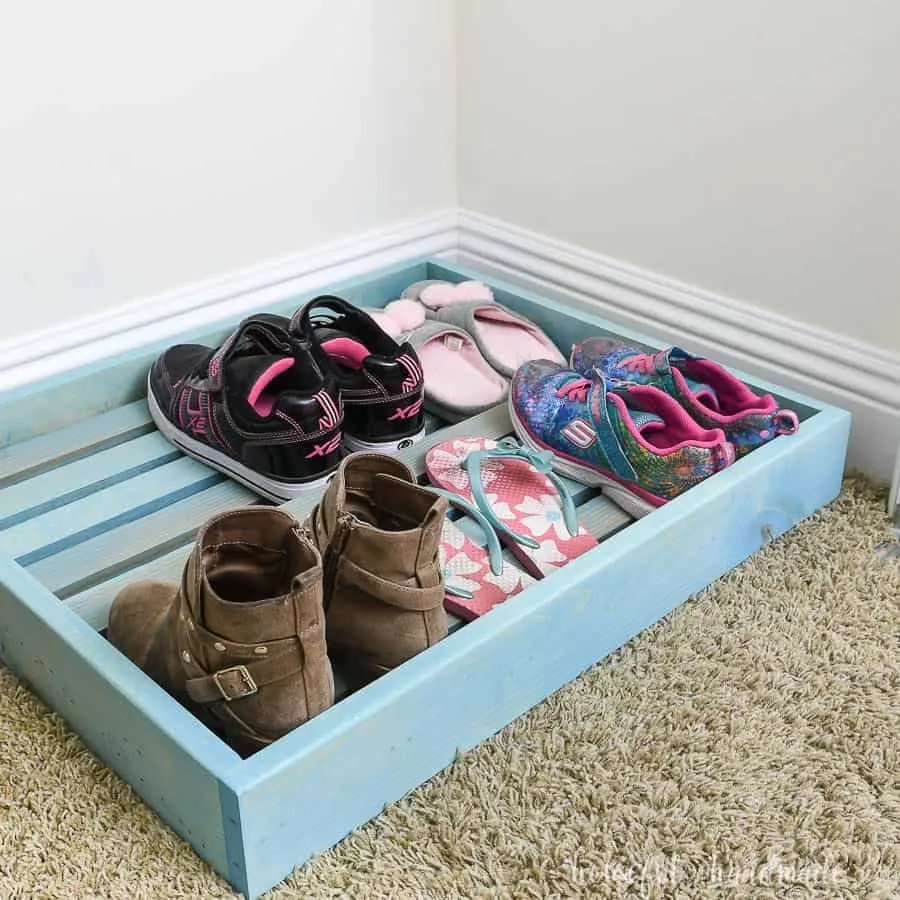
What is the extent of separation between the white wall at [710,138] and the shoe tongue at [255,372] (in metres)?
0.65

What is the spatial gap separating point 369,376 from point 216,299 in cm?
42

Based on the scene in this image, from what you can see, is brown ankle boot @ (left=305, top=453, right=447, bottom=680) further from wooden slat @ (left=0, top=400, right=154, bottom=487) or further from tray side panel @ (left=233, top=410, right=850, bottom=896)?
wooden slat @ (left=0, top=400, right=154, bottom=487)

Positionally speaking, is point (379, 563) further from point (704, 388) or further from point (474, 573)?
point (704, 388)

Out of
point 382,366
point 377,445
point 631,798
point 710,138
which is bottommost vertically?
point 631,798

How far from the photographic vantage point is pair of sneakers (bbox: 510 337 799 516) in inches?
54.3

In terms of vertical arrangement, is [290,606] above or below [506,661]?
above

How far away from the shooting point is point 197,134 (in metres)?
1.66

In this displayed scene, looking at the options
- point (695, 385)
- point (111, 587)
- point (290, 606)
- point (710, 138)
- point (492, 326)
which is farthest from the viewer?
point (492, 326)

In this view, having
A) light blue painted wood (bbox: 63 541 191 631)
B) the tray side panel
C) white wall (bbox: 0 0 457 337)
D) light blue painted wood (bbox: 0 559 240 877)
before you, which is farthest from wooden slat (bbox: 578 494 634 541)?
white wall (bbox: 0 0 457 337)

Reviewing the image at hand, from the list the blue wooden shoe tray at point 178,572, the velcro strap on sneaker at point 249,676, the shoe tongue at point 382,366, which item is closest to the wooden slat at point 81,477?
the blue wooden shoe tray at point 178,572

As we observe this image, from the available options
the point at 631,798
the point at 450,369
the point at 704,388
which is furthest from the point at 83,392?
the point at 631,798

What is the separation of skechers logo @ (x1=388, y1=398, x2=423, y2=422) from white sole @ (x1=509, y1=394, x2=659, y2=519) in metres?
0.14

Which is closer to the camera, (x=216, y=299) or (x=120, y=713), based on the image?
(x=120, y=713)

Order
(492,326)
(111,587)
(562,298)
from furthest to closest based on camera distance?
(562,298) → (492,326) → (111,587)
